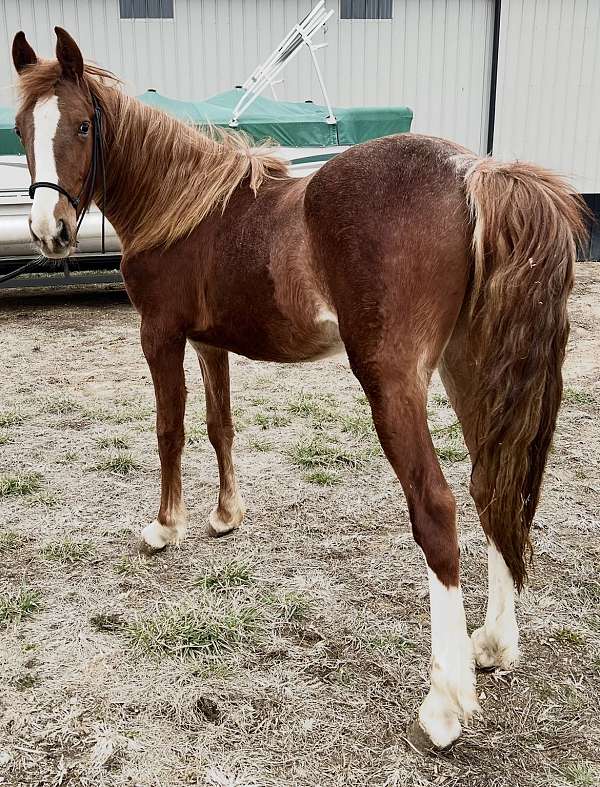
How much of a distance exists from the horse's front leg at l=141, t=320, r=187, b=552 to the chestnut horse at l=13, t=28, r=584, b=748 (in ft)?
0.57

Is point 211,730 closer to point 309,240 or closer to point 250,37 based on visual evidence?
point 309,240

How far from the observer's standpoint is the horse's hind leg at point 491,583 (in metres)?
1.93

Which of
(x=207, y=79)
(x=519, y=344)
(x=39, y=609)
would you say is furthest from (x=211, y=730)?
(x=207, y=79)

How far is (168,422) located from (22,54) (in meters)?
1.41

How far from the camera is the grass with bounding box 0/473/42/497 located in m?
3.22

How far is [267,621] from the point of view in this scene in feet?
7.38

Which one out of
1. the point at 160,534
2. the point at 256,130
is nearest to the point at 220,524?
the point at 160,534

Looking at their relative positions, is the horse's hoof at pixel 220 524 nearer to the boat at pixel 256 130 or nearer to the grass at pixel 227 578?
the grass at pixel 227 578

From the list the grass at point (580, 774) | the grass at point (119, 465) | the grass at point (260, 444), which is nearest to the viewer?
the grass at point (580, 774)

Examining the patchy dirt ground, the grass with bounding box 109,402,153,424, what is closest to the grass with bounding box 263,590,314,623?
the patchy dirt ground

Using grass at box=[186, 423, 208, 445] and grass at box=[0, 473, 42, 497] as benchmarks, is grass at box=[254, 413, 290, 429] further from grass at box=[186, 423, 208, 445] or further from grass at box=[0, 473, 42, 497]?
grass at box=[0, 473, 42, 497]

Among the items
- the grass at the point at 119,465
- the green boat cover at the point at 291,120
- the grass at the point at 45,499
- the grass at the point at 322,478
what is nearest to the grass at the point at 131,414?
the grass at the point at 119,465

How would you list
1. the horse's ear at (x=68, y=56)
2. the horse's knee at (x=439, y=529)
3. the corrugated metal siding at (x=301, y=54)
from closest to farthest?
the horse's knee at (x=439, y=529), the horse's ear at (x=68, y=56), the corrugated metal siding at (x=301, y=54)

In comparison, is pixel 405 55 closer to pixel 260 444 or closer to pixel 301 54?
pixel 301 54
